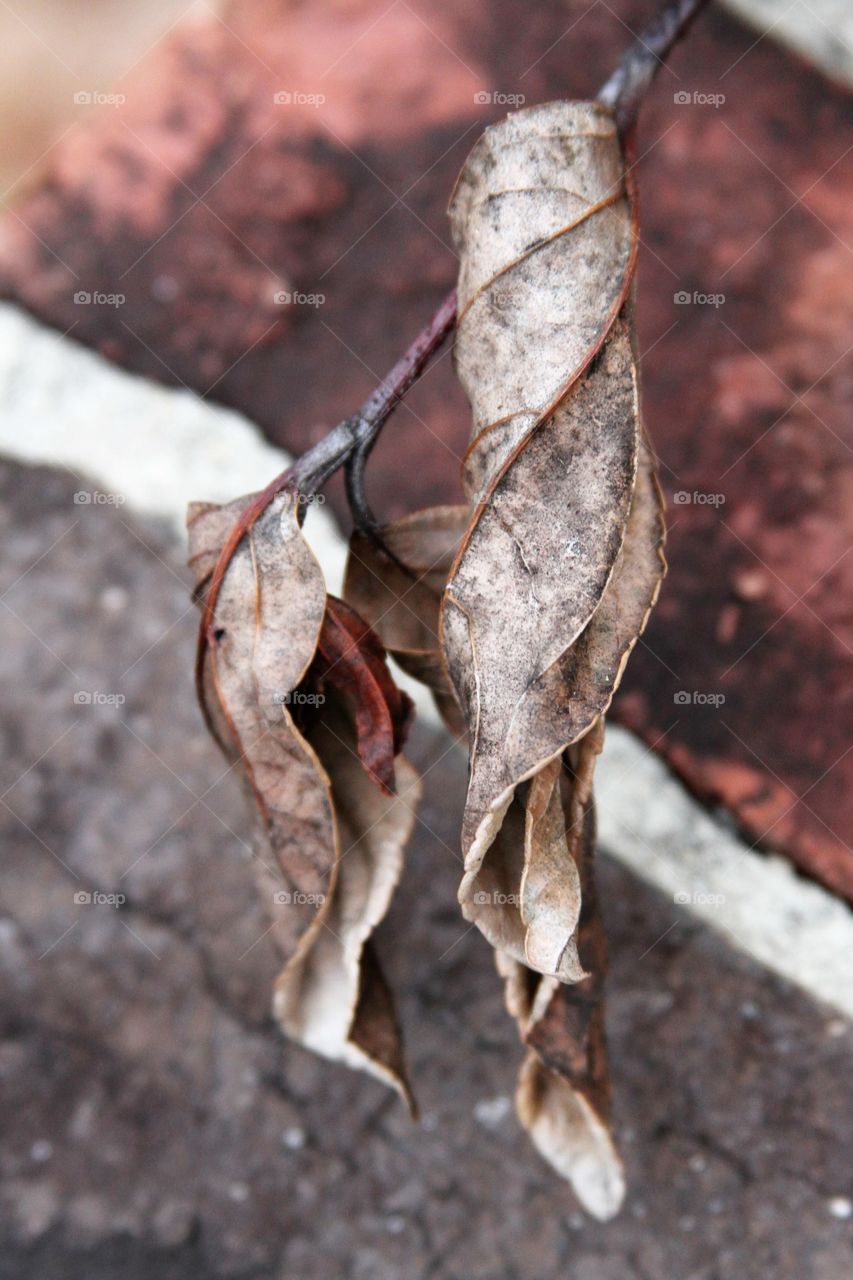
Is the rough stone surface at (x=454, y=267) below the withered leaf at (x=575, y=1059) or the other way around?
the other way around

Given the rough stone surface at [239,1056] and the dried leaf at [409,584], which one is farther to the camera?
the rough stone surface at [239,1056]

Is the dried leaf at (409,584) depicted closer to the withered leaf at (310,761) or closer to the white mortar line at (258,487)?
the withered leaf at (310,761)

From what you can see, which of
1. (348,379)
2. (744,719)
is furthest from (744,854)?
(348,379)

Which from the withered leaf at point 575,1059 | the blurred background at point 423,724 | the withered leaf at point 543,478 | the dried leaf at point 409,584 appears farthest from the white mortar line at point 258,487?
the withered leaf at point 543,478

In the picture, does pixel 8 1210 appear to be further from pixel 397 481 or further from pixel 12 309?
pixel 12 309

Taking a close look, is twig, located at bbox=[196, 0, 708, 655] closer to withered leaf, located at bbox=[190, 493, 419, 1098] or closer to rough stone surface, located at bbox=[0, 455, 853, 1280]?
withered leaf, located at bbox=[190, 493, 419, 1098]

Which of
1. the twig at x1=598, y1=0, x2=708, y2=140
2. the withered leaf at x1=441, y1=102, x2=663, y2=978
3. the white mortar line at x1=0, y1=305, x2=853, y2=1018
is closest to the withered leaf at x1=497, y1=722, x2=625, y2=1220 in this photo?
the withered leaf at x1=441, y1=102, x2=663, y2=978
